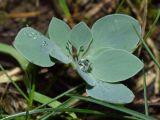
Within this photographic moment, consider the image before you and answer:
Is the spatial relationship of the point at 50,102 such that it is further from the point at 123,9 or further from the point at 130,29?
the point at 123,9

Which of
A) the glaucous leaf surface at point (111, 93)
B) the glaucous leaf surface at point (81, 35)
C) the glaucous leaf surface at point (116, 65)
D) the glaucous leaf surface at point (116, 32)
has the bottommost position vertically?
the glaucous leaf surface at point (111, 93)

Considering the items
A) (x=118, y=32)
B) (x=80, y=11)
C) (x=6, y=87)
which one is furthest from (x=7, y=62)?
(x=118, y=32)

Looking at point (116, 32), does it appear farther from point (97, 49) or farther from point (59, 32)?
point (59, 32)

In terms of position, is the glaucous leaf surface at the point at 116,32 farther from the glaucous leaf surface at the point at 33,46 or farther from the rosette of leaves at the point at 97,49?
the glaucous leaf surface at the point at 33,46

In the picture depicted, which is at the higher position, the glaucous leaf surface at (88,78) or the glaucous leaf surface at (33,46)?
the glaucous leaf surface at (33,46)

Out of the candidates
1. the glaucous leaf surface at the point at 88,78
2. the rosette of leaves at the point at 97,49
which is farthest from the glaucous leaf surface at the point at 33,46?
the glaucous leaf surface at the point at 88,78

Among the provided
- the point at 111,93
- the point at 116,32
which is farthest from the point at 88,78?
the point at 116,32

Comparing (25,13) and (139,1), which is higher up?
(25,13)

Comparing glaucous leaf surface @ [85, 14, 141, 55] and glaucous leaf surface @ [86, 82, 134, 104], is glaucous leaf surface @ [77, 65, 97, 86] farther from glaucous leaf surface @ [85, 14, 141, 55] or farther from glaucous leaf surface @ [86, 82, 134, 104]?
glaucous leaf surface @ [85, 14, 141, 55]
